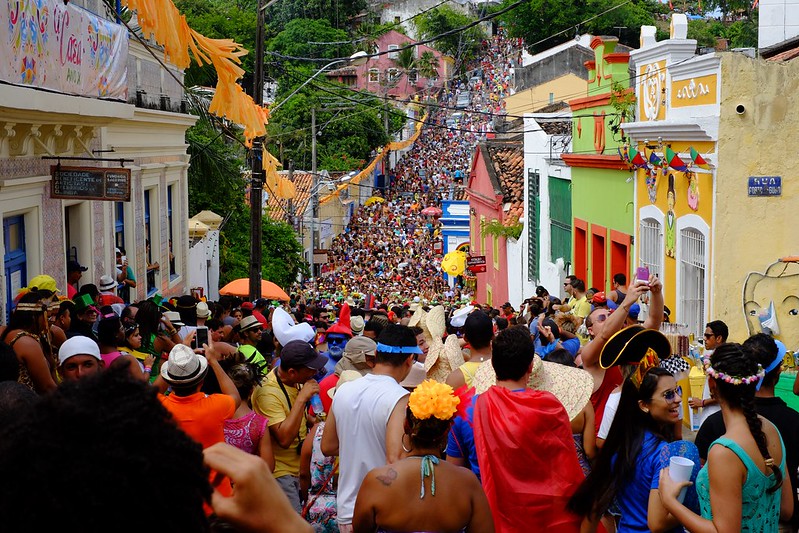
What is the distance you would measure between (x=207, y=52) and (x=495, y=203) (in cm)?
2039

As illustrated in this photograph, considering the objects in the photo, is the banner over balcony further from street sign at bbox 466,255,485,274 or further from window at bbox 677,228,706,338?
street sign at bbox 466,255,485,274

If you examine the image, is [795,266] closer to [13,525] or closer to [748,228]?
[748,228]

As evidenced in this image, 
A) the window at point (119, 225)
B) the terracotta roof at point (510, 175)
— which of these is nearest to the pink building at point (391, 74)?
the terracotta roof at point (510, 175)

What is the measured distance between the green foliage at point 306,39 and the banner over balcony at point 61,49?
61355 mm

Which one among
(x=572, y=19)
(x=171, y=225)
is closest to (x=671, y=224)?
(x=171, y=225)

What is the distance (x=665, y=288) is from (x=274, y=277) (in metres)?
18.5

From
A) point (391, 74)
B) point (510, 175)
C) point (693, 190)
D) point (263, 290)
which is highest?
point (391, 74)

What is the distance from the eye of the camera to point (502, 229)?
103 feet

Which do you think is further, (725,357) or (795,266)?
(795,266)

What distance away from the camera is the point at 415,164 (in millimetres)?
76188

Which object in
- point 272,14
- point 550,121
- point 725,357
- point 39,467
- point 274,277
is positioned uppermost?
point 272,14

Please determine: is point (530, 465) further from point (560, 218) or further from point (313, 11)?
point (313, 11)

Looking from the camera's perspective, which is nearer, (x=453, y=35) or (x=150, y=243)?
(x=150, y=243)

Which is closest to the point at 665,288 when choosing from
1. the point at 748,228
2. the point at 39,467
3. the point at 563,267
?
the point at 748,228
